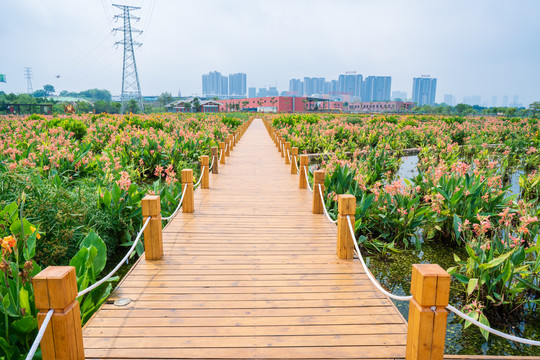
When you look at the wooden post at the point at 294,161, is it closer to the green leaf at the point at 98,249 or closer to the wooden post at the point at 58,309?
the green leaf at the point at 98,249

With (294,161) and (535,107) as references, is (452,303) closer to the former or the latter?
(294,161)

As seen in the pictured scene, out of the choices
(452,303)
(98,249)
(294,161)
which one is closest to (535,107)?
(294,161)

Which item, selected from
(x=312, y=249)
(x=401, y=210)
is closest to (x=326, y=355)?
(x=312, y=249)

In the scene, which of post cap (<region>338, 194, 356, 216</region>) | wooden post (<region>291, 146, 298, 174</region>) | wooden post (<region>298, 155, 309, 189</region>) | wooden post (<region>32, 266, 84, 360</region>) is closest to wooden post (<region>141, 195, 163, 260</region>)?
wooden post (<region>32, 266, 84, 360</region>)

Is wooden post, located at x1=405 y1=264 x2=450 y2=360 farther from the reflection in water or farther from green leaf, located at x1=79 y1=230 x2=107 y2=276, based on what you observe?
green leaf, located at x1=79 y1=230 x2=107 y2=276

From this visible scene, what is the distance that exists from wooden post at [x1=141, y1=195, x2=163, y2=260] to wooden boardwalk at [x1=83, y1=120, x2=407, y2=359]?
10 cm

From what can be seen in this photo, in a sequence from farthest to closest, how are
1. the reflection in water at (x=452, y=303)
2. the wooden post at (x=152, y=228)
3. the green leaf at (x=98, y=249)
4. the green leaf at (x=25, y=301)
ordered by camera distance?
the wooden post at (x=152, y=228) < the green leaf at (x=98, y=249) < the reflection in water at (x=452, y=303) < the green leaf at (x=25, y=301)

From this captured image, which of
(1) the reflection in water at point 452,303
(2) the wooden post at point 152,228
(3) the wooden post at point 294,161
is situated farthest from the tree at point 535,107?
(2) the wooden post at point 152,228

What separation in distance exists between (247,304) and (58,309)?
1427 mm

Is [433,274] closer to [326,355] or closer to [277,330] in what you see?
[326,355]

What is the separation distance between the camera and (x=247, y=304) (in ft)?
9.50

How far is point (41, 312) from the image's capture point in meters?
1.83

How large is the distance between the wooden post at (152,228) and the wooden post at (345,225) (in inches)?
72.2

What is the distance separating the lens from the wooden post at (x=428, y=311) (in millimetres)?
1885
